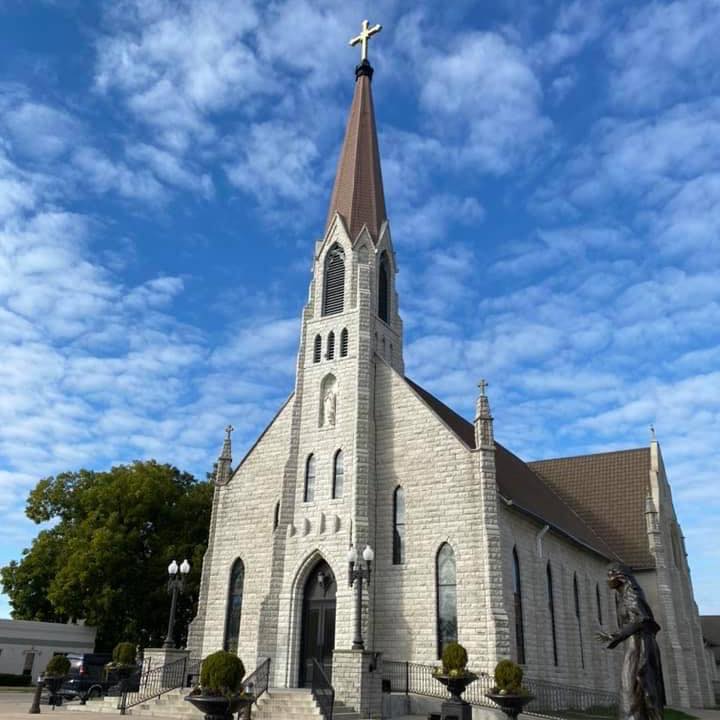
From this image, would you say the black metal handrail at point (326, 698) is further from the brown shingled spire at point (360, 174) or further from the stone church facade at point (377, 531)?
the brown shingled spire at point (360, 174)

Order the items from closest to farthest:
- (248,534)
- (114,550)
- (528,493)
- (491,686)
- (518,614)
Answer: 1. (491,686)
2. (518,614)
3. (248,534)
4. (528,493)
5. (114,550)

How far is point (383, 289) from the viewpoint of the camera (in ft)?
91.4

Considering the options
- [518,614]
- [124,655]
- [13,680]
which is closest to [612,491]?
[518,614]

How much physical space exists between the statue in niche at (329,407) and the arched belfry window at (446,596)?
19.6 ft

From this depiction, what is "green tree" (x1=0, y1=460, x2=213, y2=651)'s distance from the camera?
33156 millimetres

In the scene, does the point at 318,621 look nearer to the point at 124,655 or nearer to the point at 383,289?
the point at 124,655

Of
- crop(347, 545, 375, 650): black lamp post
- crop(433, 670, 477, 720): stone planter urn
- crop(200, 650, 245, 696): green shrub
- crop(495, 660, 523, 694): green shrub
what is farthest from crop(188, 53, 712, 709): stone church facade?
crop(200, 650, 245, 696): green shrub

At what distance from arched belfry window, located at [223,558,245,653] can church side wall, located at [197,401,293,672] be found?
0.51ft

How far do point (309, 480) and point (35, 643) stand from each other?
21.7 meters

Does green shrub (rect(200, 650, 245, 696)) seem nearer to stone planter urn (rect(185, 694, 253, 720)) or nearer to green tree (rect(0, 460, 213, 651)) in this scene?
stone planter urn (rect(185, 694, 253, 720))

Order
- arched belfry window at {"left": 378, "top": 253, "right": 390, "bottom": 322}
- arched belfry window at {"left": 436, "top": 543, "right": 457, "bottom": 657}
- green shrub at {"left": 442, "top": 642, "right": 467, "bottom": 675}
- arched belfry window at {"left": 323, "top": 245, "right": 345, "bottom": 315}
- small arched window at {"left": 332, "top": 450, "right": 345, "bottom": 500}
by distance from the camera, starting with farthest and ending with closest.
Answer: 1. arched belfry window at {"left": 378, "top": 253, "right": 390, "bottom": 322}
2. arched belfry window at {"left": 323, "top": 245, "right": 345, "bottom": 315}
3. small arched window at {"left": 332, "top": 450, "right": 345, "bottom": 500}
4. arched belfry window at {"left": 436, "top": 543, "right": 457, "bottom": 657}
5. green shrub at {"left": 442, "top": 642, "right": 467, "bottom": 675}

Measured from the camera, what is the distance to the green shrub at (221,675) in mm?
13914

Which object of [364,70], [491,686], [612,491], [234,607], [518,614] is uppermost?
[364,70]

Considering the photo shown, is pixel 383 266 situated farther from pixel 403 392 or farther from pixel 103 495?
pixel 103 495
